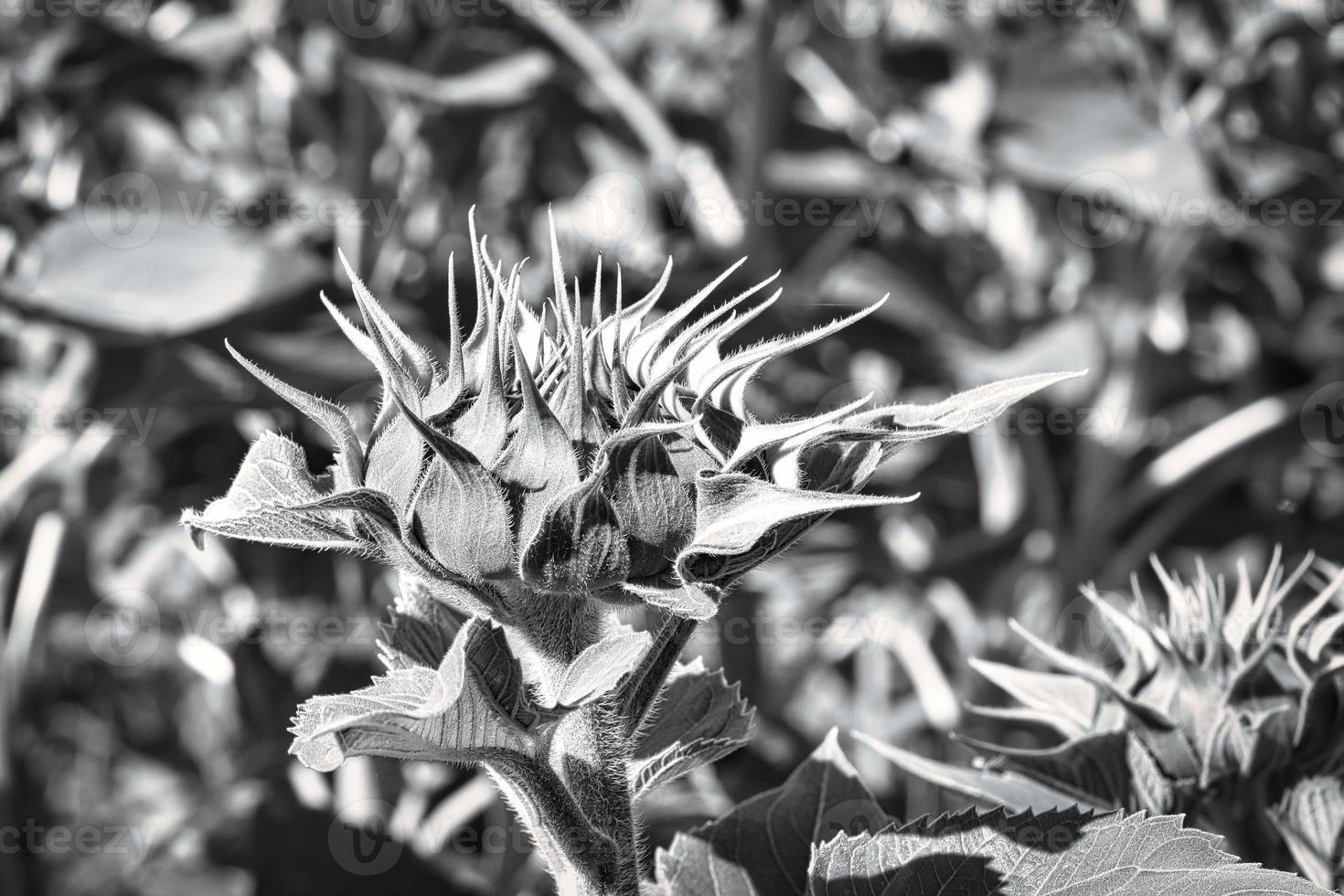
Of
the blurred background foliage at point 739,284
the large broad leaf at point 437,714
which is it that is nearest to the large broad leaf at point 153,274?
the blurred background foliage at point 739,284

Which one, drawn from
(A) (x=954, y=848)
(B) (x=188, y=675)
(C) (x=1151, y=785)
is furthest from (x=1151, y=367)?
(B) (x=188, y=675)

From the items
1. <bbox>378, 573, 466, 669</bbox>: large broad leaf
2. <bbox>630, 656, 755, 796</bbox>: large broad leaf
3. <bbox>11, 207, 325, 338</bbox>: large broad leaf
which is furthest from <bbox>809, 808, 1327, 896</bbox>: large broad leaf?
<bbox>11, 207, 325, 338</bbox>: large broad leaf

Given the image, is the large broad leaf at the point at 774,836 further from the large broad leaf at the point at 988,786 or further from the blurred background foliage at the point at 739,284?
the blurred background foliage at the point at 739,284

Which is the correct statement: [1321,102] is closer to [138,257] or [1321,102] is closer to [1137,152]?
[1137,152]

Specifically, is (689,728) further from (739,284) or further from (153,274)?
(739,284)

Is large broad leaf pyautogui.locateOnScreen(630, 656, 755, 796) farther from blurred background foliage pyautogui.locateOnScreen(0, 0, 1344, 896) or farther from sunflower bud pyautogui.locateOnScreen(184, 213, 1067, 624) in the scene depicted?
blurred background foliage pyautogui.locateOnScreen(0, 0, 1344, 896)

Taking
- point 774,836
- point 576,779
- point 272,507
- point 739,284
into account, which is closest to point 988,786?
point 774,836
